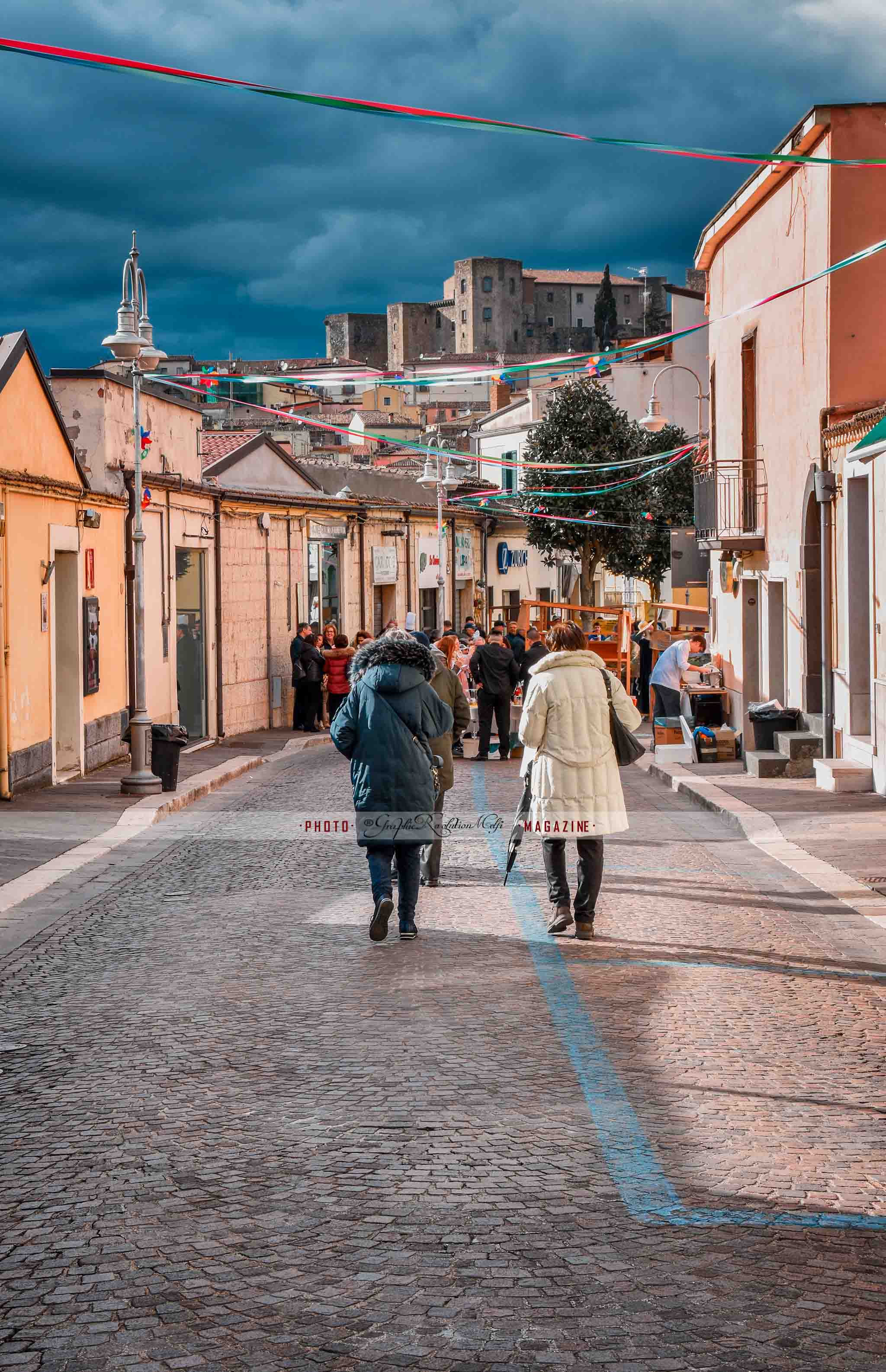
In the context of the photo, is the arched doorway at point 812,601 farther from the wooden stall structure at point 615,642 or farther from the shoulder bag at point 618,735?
the shoulder bag at point 618,735

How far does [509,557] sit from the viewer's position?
47.9 meters

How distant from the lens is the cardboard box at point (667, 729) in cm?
2098

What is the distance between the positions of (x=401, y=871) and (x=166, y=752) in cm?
834

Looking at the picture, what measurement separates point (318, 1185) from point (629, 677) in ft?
77.8

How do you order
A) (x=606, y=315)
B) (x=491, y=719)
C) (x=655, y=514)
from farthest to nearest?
(x=606, y=315) < (x=655, y=514) < (x=491, y=719)

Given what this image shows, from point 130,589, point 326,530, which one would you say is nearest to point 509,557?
point 326,530

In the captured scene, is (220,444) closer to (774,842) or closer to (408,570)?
(408,570)

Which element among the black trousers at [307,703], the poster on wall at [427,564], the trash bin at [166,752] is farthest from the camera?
the poster on wall at [427,564]

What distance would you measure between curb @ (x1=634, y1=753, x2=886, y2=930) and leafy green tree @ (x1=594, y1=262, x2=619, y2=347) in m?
102

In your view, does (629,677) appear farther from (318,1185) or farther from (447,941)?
(318,1185)

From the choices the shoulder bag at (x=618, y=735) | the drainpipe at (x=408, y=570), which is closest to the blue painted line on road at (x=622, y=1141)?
the shoulder bag at (x=618, y=735)

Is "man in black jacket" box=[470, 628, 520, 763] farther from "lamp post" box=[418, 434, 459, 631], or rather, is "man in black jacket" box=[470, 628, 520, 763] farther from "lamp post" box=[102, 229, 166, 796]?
"lamp post" box=[418, 434, 459, 631]

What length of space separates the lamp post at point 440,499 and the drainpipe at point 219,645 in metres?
4.89

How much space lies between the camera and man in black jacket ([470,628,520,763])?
790 inches
